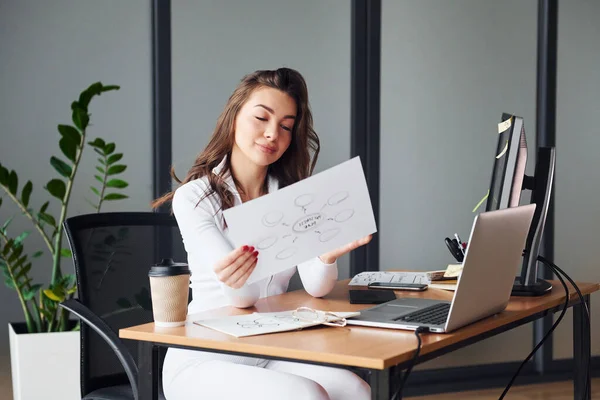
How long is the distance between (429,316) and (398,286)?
55 centimetres

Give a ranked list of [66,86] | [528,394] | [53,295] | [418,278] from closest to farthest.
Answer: [418,278]
[53,295]
[66,86]
[528,394]

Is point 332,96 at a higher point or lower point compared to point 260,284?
higher

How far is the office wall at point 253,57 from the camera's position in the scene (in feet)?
11.7

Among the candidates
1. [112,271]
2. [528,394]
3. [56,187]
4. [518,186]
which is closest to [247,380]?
[112,271]

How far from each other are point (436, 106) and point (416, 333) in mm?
2583

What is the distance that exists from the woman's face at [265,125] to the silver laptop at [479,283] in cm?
55

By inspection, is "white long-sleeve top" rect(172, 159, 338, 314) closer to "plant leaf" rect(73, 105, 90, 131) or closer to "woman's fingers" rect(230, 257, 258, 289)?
"woman's fingers" rect(230, 257, 258, 289)

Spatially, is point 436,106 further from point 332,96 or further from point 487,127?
point 332,96

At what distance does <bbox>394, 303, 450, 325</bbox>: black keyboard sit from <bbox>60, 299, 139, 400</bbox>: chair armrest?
623mm

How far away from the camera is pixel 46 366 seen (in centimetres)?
303

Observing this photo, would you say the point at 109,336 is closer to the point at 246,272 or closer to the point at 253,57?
the point at 246,272

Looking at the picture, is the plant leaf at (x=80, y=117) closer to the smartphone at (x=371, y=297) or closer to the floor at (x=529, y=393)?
the smartphone at (x=371, y=297)

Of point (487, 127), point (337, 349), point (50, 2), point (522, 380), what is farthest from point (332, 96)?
point (337, 349)

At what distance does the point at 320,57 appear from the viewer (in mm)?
3803
